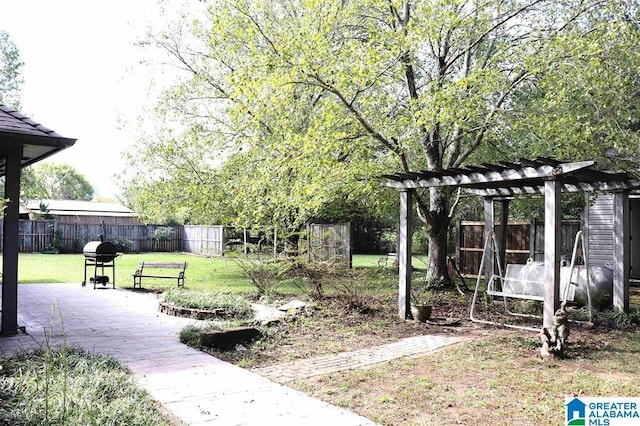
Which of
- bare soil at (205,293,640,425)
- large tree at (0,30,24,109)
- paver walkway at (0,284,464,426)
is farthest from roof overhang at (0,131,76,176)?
large tree at (0,30,24,109)

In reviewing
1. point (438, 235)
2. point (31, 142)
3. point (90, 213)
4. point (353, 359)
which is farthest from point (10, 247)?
point (90, 213)

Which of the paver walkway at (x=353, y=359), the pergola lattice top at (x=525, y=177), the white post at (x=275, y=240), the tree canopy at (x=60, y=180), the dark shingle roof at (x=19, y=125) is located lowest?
the paver walkway at (x=353, y=359)

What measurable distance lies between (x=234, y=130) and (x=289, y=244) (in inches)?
185

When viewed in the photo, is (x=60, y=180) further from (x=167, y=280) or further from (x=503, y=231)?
(x=503, y=231)

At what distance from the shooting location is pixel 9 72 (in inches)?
795

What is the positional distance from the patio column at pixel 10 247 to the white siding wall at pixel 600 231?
1359 cm

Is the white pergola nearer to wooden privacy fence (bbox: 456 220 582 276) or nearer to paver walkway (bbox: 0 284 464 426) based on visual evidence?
paver walkway (bbox: 0 284 464 426)

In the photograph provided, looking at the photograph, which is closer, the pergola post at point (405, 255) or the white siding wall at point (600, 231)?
the pergola post at point (405, 255)

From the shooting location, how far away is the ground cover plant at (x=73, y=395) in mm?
3461

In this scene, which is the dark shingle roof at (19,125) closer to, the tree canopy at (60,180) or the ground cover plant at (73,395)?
the ground cover plant at (73,395)

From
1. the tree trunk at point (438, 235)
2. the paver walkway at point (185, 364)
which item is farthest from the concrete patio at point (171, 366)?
the tree trunk at point (438, 235)

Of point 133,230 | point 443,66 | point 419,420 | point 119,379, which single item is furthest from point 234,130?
point 133,230

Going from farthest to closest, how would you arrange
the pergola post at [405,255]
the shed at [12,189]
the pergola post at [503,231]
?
the pergola post at [503,231] → the pergola post at [405,255] → the shed at [12,189]

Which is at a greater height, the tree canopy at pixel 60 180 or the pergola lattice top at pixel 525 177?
the tree canopy at pixel 60 180
